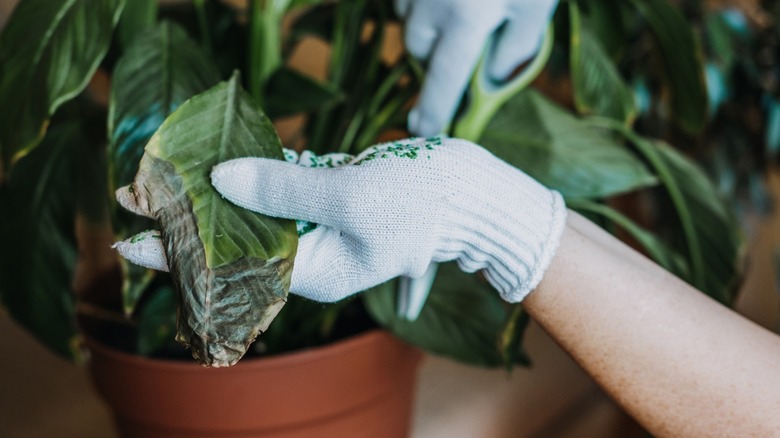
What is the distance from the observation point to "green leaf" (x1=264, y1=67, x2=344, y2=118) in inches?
23.2

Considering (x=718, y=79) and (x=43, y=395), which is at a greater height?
(x=718, y=79)

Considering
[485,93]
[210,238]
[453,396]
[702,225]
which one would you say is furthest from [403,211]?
[453,396]

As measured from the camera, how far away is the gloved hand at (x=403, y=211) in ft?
1.24

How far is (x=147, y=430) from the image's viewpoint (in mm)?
609

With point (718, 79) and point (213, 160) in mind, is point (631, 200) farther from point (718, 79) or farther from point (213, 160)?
point (213, 160)

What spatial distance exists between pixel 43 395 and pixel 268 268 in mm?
687

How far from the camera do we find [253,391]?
567 millimetres

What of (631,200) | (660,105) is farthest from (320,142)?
(631,200)

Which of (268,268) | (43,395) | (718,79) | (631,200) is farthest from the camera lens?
(631,200)

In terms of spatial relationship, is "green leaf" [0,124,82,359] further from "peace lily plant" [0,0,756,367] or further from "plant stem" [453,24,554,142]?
"plant stem" [453,24,554,142]

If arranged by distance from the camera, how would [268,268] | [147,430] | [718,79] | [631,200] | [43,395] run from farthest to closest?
[631,200] → [718,79] → [43,395] → [147,430] → [268,268]

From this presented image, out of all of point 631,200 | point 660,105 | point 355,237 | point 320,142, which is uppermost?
point 355,237

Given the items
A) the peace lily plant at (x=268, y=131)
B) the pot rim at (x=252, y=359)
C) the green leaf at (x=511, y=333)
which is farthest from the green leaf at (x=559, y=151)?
the pot rim at (x=252, y=359)

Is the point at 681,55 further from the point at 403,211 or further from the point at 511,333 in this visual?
the point at 403,211
